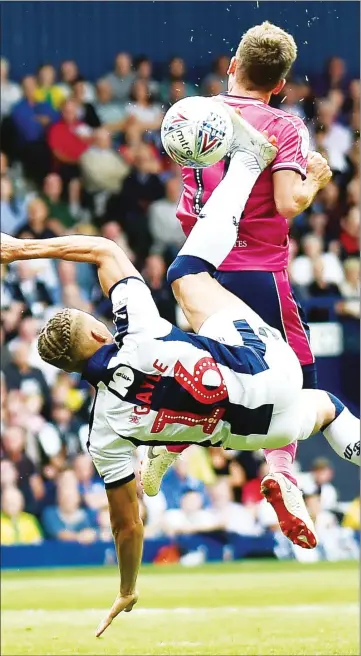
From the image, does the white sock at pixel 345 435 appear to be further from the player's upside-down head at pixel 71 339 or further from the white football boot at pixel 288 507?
the player's upside-down head at pixel 71 339

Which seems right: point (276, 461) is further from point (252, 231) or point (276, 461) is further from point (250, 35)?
point (250, 35)

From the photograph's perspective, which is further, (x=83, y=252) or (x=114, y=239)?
(x=114, y=239)

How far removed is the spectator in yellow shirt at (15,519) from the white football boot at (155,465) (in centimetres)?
543

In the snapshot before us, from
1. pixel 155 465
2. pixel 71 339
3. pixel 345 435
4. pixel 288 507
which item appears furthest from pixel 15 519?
pixel 71 339

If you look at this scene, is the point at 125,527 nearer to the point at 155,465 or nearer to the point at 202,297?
the point at 155,465

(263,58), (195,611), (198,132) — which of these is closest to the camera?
(198,132)

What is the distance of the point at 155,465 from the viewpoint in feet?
22.9

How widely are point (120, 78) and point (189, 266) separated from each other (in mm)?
8275

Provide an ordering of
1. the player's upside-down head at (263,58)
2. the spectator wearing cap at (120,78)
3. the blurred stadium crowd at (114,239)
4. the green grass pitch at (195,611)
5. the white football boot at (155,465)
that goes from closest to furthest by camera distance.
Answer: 1. the player's upside-down head at (263,58)
2. the white football boot at (155,465)
3. the green grass pitch at (195,611)
4. the blurred stadium crowd at (114,239)
5. the spectator wearing cap at (120,78)

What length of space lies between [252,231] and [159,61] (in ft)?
25.3

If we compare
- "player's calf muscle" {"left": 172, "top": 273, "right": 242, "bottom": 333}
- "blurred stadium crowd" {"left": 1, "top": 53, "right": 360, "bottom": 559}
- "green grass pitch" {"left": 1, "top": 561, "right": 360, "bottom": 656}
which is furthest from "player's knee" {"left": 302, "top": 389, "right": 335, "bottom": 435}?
"blurred stadium crowd" {"left": 1, "top": 53, "right": 360, "bottom": 559}

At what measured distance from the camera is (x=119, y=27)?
14023mm

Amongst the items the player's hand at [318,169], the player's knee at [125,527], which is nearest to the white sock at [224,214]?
the player's hand at [318,169]

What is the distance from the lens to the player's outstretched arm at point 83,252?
580 cm
